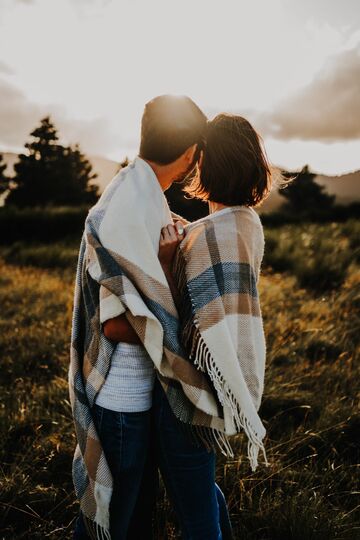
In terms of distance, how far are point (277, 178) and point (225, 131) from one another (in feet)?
1.00

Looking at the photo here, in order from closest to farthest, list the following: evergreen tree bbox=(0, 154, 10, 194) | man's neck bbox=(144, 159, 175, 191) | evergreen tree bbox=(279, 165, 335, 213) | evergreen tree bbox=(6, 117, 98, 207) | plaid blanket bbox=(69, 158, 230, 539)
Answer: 1. plaid blanket bbox=(69, 158, 230, 539)
2. man's neck bbox=(144, 159, 175, 191)
3. evergreen tree bbox=(6, 117, 98, 207)
4. evergreen tree bbox=(279, 165, 335, 213)
5. evergreen tree bbox=(0, 154, 10, 194)

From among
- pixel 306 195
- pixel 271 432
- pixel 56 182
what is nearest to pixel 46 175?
pixel 56 182

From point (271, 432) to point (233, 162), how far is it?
83.7 inches

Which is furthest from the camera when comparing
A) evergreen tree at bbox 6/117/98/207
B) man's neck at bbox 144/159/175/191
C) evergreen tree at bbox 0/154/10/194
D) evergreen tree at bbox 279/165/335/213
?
evergreen tree at bbox 0/154/10/194

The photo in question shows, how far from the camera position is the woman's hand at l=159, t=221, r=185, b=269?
1.46 meters

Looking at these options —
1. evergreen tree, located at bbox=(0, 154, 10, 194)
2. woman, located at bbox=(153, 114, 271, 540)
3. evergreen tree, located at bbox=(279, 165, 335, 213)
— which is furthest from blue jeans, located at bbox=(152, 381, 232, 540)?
evergreen tree, located at bbox=(0, 154, 10, 194)

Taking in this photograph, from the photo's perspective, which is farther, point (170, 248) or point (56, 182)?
point (56, 182)

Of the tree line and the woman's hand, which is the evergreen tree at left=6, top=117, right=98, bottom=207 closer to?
the tree line

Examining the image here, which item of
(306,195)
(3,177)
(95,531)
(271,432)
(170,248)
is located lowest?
(271,432)

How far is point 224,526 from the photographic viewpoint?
1.88 m

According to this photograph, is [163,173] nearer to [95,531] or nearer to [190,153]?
[190,153]

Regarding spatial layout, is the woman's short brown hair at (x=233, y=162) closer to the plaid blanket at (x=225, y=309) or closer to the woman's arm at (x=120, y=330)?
the plaid blanket at (x=225, y=309)

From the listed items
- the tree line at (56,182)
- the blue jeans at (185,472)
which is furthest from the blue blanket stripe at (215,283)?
the tree line at (56,182)

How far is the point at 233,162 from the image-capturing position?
1.50 m
